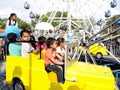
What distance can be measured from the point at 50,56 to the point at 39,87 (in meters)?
0.53

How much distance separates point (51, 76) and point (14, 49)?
117 cm

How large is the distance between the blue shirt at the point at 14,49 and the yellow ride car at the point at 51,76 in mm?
177

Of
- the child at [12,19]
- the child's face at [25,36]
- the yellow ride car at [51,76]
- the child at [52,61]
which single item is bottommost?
the yellow ride car at [51,76]

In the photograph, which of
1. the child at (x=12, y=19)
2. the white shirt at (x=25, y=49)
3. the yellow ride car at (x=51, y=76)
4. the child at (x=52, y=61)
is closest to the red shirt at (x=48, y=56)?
the child at (x=52, y=61)

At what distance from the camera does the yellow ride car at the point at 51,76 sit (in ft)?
14.1

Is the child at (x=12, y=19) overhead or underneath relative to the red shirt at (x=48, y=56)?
overhead

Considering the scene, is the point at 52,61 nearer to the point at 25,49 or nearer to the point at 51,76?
the point at 51,76

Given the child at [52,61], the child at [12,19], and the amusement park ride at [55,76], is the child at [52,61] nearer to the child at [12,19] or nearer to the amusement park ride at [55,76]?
the amusement park ride at [55,76]

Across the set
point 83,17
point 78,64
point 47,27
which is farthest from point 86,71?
point 83,17

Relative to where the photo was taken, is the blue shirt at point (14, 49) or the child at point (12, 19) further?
the child at point (12, 19)

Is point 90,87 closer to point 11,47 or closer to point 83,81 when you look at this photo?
point 83,81

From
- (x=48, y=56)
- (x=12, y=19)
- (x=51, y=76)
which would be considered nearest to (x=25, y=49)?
(x=48, y=56)

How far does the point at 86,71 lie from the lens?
14.7ft

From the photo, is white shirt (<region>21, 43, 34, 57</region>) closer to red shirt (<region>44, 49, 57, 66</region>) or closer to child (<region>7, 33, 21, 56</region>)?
child (<region>7, 33, 21, 56</region>)
